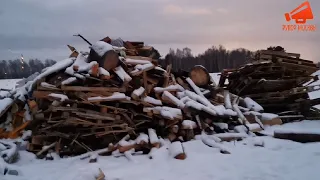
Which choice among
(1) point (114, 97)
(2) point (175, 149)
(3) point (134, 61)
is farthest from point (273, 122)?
(1) point (114, 97)

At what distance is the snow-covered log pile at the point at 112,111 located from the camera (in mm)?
6852

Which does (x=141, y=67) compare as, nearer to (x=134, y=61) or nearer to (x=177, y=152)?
(x=134, y=61)

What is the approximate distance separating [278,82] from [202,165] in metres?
6.23

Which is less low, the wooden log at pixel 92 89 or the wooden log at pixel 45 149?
the wooden log at pixel 92 89

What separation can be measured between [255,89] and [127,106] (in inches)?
224

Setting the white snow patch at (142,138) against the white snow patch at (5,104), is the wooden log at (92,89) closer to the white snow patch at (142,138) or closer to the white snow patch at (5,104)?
the white snow patch at (142,138)

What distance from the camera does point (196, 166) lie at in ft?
18.5

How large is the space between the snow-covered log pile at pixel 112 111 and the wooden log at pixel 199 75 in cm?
178

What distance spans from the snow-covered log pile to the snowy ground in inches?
13.9

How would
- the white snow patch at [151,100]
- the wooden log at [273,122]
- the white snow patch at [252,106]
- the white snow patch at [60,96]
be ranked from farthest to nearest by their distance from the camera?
the white snow patch at [252,106] → the wooden log at [273,122] → the white snow patch at [151,100] → the white snow patch at [60,96]

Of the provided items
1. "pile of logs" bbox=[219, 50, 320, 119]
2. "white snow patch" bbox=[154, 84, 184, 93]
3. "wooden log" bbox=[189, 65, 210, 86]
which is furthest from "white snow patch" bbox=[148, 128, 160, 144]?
"pile of logs" bbox=[219, 50, 320, 119]

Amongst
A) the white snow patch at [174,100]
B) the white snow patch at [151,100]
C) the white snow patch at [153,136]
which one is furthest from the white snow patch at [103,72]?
the white snow patch at [153,136]

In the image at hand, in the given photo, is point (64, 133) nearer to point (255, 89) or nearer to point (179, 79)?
point (179, 79)

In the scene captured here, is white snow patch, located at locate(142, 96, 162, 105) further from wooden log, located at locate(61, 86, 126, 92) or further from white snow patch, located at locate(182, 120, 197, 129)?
white snow patch, located at locate(182, 120, 197, 129)
